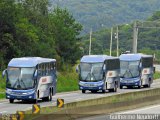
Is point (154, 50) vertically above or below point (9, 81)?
below

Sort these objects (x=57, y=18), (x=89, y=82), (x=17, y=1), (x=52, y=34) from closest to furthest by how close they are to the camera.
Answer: (x=89, y=82), (x=17, y=1), (x=52, y=34), (x=57, y=18)

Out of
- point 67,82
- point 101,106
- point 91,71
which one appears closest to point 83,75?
point 91,71

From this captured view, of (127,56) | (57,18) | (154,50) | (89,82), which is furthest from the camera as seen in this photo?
(154,50)

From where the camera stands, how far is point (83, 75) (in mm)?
55625

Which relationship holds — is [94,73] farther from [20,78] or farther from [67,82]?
[67,82]

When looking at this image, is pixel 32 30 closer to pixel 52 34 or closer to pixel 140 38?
pixel 52 34

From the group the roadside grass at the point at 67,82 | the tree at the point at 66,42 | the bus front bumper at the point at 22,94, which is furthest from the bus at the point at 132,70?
the tree at the point at 66,42

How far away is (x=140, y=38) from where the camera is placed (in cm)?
18962

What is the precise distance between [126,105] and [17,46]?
37.9 meters

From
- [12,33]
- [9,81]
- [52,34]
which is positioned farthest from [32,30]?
[9,81]

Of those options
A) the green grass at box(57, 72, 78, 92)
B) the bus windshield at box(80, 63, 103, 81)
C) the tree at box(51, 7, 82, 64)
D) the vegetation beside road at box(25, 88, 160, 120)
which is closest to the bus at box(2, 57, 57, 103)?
the vegetation beside road at box(25, 88, 160, 120)

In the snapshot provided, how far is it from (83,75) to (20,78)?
14609 mm

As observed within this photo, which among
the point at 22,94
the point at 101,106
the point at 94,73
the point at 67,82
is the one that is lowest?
the point at 67,82

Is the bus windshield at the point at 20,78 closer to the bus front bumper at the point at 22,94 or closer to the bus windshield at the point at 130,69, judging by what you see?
the bus front bumper at the point at 22,94
